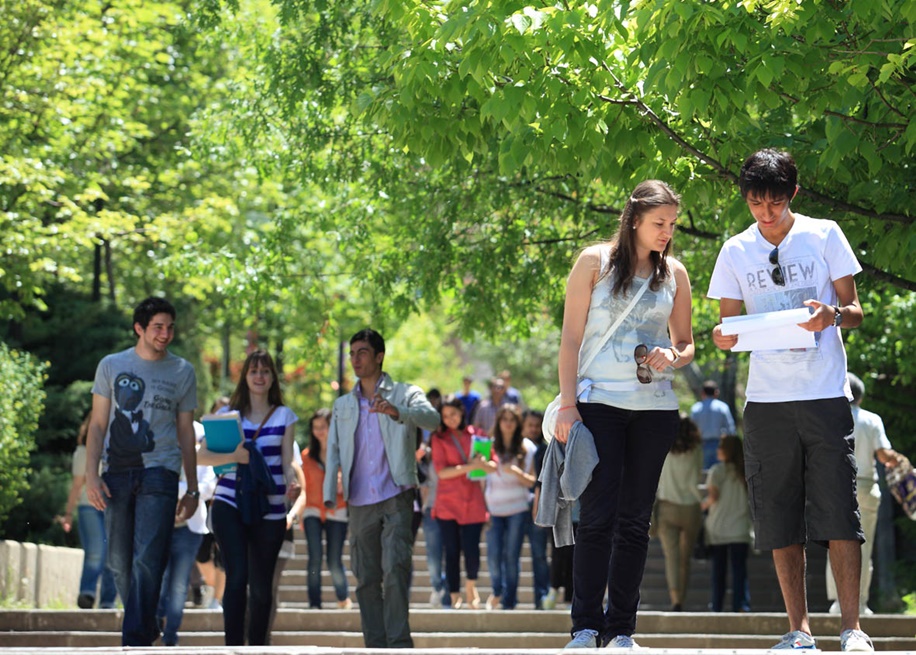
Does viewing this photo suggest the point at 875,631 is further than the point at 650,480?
Yes

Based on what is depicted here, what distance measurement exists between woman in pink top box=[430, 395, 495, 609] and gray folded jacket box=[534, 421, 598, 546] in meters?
8.65

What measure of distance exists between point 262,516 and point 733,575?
739 cm

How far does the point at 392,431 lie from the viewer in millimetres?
9953

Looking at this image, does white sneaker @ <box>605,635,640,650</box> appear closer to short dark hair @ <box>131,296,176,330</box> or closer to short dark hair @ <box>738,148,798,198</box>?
short dark hair @ <box>738,148,798,198</box>

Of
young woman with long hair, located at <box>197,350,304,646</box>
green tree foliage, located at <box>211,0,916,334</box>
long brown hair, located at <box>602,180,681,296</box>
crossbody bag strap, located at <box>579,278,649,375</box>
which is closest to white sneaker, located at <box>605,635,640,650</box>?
crossbody bag strap, located at <box>579,278,649,375</box>

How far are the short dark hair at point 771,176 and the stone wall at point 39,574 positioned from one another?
10.3 m

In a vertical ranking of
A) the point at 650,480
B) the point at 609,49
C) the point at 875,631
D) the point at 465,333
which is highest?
the point at 609,49

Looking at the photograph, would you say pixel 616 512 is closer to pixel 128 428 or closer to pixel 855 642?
pixel 855 642

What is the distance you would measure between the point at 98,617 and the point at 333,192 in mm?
4608

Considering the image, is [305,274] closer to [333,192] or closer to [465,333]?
[333,192]

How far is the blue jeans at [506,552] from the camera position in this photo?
15.6 m

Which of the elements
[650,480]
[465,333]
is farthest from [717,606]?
[650,480]

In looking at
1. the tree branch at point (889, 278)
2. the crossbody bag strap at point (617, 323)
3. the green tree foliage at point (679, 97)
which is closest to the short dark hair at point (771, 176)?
the crossbody bag strap at point (617, 323)

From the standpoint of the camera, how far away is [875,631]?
12.8 metres
